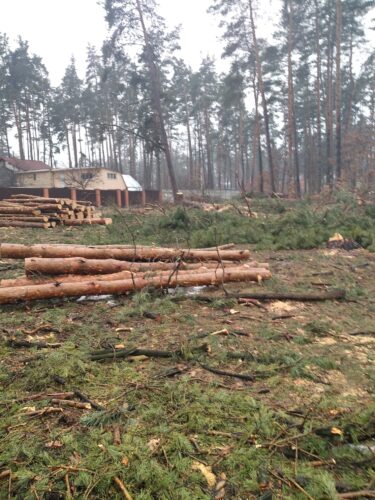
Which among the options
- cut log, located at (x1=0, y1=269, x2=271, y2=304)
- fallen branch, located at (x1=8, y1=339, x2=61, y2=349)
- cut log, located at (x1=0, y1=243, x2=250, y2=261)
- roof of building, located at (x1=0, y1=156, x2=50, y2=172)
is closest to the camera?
fallen branch, located at (x1=8, y1=339, x2=61, y2=349)

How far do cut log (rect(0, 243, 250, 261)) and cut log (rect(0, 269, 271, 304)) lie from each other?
13.7 inches

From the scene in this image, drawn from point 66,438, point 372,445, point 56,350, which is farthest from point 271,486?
point 56,350

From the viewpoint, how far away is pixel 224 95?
1144 inches

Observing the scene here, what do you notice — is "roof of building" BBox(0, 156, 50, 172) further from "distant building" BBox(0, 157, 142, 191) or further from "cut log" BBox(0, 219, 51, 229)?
"cut log" BBox(0, 219, 51, 229)

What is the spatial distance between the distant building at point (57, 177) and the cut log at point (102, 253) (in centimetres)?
2601

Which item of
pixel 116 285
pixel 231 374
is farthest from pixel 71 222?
pixel 231 374

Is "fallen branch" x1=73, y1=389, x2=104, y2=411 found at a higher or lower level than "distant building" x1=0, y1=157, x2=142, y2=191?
lower

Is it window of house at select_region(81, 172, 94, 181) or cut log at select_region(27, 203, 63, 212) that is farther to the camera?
Result: window of house at select_region(81, 172, 94, 181)

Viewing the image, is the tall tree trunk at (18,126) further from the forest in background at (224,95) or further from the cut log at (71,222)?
the cut log at (71,222)

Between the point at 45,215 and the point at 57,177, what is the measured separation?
22.8 m

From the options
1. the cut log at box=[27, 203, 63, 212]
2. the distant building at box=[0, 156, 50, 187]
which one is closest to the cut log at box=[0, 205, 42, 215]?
the cut log at box=[27, 203, 63, 212]

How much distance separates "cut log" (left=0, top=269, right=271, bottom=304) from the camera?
4.71m

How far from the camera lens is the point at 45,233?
36.7ft

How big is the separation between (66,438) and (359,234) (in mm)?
8753
